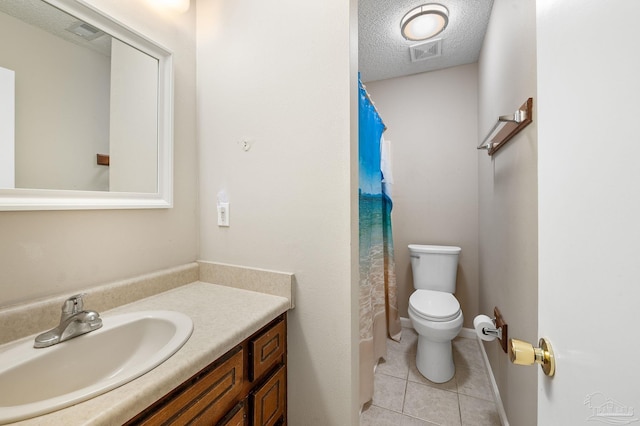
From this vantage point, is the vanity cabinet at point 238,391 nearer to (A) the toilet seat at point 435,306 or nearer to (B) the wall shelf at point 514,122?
(A) the toilet seat at point 435,306

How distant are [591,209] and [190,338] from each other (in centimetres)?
92

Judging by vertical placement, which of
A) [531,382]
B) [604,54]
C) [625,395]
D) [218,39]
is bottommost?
[531,382]

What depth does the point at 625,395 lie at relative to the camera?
248mm

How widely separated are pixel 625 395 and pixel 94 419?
76 centimetres

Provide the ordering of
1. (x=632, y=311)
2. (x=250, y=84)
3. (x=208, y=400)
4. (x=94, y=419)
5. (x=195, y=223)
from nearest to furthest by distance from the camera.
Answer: (x=632, y=311), (x=94, y=419), (x=208, y=400), (x=250, y=84), (x=195, y=223)

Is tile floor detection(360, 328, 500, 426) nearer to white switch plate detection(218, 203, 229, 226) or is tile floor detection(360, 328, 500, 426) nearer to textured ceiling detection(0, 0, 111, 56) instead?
white switch plate detection(218, 203, 229, 226)

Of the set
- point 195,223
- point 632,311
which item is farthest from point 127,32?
point 632,311

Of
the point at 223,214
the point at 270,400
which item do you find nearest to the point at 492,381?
the point at 270,400

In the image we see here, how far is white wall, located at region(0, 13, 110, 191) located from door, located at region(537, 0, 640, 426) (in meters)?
1.35

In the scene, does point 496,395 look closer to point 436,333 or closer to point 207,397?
point 436,333

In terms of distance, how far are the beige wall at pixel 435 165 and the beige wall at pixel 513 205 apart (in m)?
0.41

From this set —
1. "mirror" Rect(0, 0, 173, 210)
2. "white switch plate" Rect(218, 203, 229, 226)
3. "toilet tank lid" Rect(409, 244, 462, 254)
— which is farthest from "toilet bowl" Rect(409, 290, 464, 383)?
"mirror" Rect(0, 0, 173, 210)

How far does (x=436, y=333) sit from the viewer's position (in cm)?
162

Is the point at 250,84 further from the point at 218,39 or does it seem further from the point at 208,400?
the point at 208,400
